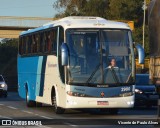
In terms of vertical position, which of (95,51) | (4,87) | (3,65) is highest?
(95,51)

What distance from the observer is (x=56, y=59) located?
23438 millimetres

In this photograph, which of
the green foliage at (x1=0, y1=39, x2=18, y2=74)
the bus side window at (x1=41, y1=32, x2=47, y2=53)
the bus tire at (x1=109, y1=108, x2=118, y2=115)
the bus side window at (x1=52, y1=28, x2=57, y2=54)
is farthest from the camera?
the green foliage at (x1=0, y1=39, x2=18, y2=74)

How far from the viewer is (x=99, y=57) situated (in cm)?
2225

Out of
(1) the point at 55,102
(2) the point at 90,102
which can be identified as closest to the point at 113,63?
(2) the point at 90,102

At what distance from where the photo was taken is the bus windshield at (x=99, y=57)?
2206 centimetres

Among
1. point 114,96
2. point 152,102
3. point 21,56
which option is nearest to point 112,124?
point 114,96

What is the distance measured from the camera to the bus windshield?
22062 millimetres

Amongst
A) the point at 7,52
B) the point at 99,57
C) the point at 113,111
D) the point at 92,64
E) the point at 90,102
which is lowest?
the point at 7,52

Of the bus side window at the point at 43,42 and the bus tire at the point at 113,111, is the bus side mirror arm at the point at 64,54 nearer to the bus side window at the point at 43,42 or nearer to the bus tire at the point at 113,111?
the bus tire at the point at 113,111

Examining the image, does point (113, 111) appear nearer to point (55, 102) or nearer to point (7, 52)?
point (55, 102)

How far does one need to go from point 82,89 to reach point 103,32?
7.35 feet

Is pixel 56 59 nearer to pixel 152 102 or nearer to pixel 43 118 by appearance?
pixel 43 118

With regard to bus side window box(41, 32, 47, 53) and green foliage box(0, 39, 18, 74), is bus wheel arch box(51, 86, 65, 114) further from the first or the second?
green foliage box(0, 39, 18, 74)

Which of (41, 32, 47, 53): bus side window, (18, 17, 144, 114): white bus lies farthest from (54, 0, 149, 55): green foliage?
(18, 17, 144, 114): white bus
